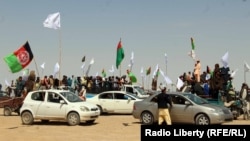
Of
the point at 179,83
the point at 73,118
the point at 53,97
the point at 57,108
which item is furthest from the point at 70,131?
the point at 179,83

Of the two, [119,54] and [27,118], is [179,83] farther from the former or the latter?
[119,54]

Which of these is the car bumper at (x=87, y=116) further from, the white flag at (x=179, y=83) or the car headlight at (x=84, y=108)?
the white flag at (x=179, y=83)

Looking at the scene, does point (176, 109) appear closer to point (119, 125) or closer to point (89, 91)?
point (119, 125)

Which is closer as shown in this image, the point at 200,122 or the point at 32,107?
the point at 200,122

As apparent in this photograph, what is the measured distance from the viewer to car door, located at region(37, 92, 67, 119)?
2130 cm

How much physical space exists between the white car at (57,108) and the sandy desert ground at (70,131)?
14.8 inches

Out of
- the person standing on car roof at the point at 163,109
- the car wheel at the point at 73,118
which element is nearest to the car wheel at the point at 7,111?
the car wheel at the point at 73,118

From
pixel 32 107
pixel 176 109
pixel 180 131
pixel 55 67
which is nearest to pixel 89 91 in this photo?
pixel 55 67

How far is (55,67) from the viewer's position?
3391 centimetres

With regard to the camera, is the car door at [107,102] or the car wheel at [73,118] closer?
the car wheel at [73,118]

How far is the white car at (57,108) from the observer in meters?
21.1

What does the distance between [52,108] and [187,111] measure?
20.0 ft

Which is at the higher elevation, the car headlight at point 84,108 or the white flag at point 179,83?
the white flag at point 179,83

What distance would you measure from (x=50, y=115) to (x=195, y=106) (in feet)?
21.5
